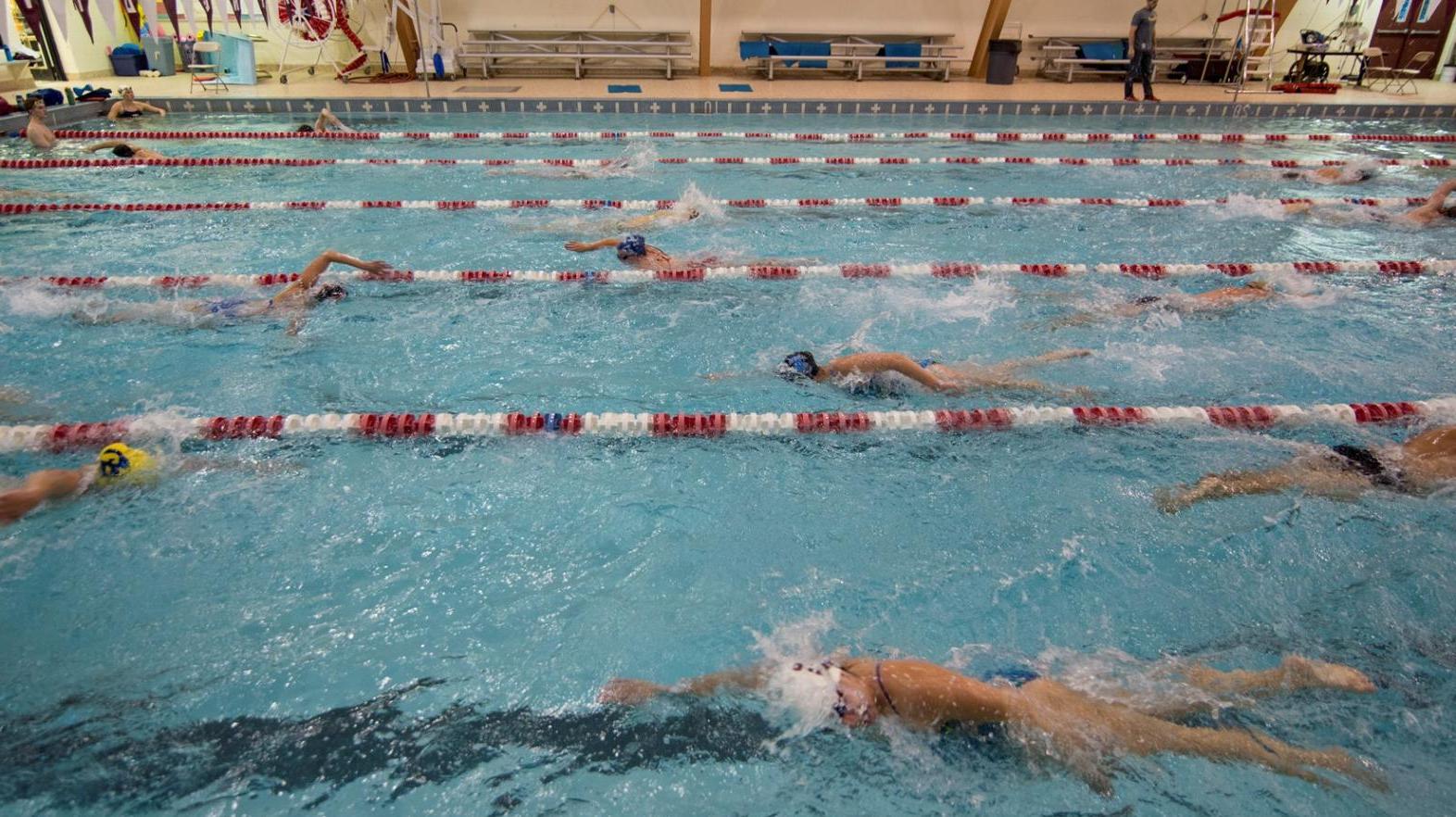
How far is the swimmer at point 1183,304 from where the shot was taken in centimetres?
503

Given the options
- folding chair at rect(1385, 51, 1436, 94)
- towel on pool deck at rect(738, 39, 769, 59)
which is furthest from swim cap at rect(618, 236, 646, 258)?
folding chair at rect(1385, 51, 1436, 94)

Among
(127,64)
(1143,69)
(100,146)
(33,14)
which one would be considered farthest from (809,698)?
(127,64)

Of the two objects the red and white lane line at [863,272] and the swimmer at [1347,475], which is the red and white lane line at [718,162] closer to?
the red and white lane line at [863,272]

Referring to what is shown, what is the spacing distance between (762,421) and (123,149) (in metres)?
7.86

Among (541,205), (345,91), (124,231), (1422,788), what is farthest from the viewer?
(345,91)

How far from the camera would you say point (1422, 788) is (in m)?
2.14

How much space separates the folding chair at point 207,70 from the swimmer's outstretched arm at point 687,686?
44.6ft

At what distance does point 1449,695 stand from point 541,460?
321cm

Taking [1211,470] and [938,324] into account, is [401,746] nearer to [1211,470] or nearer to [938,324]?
[1211,470]

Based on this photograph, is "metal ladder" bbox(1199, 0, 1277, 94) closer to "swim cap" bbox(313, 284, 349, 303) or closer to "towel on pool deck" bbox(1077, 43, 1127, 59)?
"towel on pool deck" bbox(1077, 43, 1127, 59)

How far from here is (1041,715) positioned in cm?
226

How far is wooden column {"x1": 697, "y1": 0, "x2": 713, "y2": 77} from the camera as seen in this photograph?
14.2 meters

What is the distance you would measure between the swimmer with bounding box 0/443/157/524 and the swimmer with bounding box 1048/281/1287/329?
463 centimetres

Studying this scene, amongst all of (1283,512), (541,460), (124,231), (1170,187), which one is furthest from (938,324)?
(124,231)
